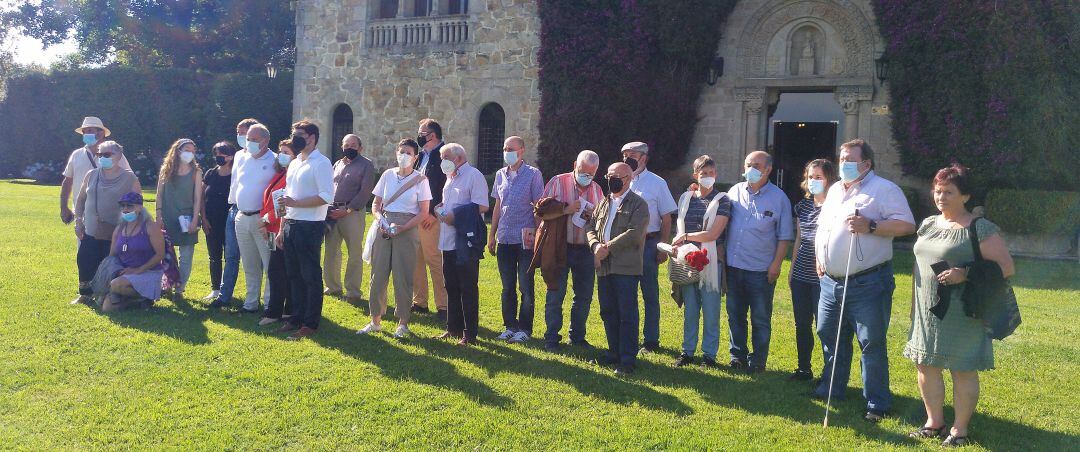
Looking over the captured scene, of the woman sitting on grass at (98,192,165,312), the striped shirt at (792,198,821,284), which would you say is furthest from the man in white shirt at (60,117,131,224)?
the striped shirt at (792,198,821,284)

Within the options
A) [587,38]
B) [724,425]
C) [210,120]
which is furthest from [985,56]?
[210,120]

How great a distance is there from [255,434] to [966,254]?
13.4 ft

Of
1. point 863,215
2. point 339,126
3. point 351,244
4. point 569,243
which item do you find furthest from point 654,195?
point 339,126

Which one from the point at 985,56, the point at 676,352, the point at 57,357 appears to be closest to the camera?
the point at 57,357

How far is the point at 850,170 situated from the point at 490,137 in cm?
1460

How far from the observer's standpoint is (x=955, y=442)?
4762mm

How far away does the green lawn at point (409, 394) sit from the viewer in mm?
4754

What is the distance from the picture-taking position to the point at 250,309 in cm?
799

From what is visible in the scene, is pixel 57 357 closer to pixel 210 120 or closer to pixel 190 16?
pixel 210 120

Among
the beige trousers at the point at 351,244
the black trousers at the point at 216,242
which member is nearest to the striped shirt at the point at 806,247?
the beige trousers at the point at 351,244

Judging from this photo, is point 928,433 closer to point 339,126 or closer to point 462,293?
point 462,293

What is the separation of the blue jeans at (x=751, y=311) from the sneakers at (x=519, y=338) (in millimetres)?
1740

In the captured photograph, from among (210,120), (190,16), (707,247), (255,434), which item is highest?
(190,16)

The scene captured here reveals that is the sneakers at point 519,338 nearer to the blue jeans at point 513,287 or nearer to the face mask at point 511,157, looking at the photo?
the blue jeans at point 513,287
